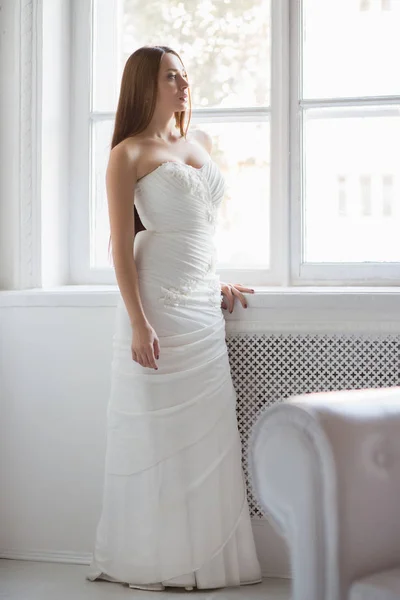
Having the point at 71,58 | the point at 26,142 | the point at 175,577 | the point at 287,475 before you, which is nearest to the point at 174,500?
the point at 175,577

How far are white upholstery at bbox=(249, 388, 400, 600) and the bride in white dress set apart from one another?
1.10m

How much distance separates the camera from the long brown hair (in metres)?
2.81

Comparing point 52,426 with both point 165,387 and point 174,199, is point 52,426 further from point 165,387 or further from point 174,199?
point 174,199

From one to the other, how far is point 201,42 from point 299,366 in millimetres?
1350

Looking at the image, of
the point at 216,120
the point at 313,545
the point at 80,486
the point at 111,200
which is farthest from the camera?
the point at 216,120

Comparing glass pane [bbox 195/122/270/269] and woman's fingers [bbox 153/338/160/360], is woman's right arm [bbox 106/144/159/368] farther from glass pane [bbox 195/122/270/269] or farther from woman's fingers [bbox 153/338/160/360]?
glass pane [bbox 195/122/270/269]

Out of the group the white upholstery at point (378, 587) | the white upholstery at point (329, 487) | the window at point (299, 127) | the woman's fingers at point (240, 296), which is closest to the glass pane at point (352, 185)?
the window at point (299, 127)

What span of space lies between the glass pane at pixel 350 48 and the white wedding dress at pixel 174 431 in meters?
0.76

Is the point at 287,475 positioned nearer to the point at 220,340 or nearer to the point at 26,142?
the point at 220,340

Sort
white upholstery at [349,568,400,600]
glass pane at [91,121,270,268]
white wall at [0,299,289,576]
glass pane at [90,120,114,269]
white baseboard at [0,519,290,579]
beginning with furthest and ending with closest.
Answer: glass pane at [90,120,114,269], glass pane at [91,121,270,268], white wall at [0,299,289,576], white baseboard at [0,519,290,579], white upholstery at [349,568,400,600]

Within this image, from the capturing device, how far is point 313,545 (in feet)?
4.99

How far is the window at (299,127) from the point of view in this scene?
3176 millimetres

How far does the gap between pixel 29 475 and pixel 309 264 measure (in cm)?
131

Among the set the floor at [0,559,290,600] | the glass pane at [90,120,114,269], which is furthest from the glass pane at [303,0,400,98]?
the floor at [0,559,290,600]
